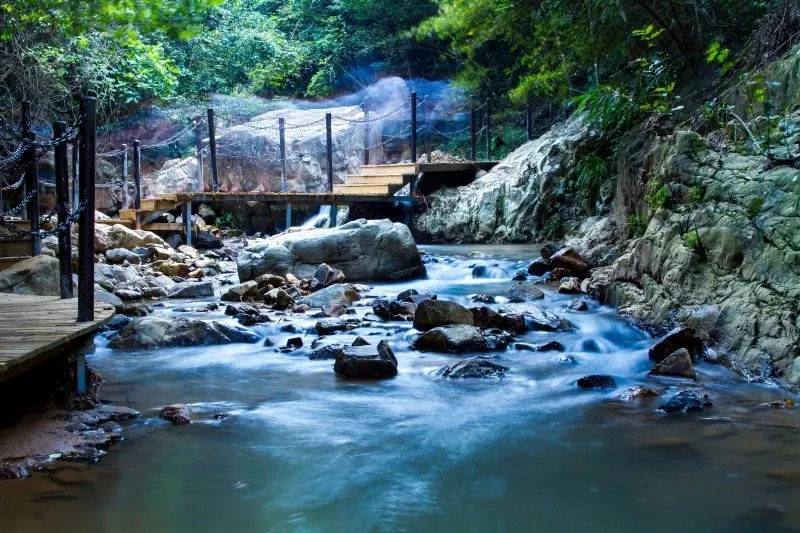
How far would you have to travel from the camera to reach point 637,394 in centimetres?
411

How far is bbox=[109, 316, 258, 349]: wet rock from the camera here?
5.62 meters

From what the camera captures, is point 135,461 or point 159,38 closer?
point 135,461

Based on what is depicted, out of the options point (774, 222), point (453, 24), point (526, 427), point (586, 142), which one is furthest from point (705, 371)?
point (453, 24)

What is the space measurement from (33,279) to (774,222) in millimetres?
5808

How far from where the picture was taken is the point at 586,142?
11.9 m

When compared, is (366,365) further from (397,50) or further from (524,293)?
(397,50)

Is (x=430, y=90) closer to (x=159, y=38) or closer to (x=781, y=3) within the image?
(x=159, y=38)

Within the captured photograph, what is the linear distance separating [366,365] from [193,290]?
14.4 ft

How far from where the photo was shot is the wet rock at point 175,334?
221 inches

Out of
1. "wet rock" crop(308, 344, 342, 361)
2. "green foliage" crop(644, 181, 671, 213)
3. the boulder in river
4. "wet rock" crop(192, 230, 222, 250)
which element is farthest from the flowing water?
"wet rock" crop(192, 230, 222, 250)

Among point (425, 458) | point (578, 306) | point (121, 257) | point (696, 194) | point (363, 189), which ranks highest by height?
point (363, 189)

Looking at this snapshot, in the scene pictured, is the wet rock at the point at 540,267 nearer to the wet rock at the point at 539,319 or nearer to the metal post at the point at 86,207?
the wet rock at the point at 539,319

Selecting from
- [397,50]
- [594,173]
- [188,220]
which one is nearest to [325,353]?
[594,173]

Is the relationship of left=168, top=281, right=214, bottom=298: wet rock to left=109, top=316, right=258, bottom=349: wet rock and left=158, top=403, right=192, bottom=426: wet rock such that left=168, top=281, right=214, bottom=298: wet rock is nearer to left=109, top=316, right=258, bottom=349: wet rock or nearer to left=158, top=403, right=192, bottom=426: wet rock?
left=109, top=316, right=258, bottom=349: wet rock
